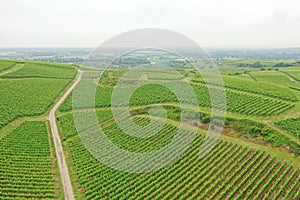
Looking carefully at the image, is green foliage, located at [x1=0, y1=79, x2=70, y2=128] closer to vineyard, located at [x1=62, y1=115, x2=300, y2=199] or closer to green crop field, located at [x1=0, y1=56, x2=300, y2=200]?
green crop field, located at [x1=0, y1=56, x2=300, y2=200]

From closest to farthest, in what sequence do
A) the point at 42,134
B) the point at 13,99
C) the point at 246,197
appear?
the point at 246,197
the point at 42,134
the point at 13,99

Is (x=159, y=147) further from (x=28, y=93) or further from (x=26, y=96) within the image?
(x=28, y=93)

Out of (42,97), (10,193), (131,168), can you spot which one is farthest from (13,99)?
(131,168)

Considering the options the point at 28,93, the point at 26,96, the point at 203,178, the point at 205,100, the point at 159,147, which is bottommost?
the point at 203,178

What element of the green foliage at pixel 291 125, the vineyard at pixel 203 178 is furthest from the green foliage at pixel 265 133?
the vineyard at pixel 203 178

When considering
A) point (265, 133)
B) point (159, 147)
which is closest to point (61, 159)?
point (159, 147)

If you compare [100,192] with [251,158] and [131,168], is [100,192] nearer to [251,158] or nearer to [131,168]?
[131,168]
